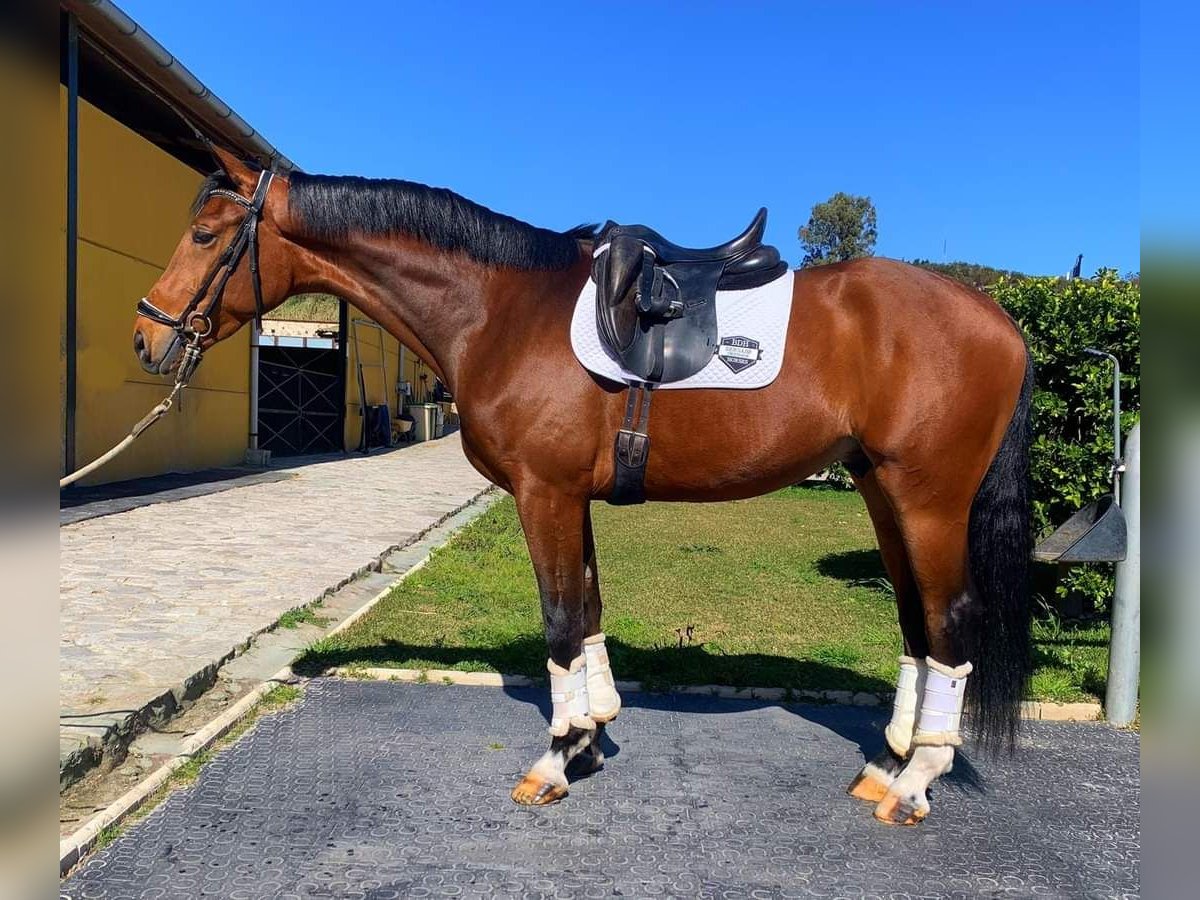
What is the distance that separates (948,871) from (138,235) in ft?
44.8

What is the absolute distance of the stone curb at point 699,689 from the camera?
3938mm

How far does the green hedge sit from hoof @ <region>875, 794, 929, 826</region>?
3.37 metres

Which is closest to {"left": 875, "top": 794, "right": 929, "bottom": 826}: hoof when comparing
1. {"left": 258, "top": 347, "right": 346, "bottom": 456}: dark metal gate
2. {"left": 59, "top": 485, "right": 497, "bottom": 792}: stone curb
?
{"left": 59, "top": 485, "right": 497, "bottom": 792}: stone curb

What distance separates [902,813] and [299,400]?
20.8 meters

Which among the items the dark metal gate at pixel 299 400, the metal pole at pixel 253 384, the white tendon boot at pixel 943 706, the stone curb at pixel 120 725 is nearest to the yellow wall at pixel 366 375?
the dark metal gate at pixel 299 400

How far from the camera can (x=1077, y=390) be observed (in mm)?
5543

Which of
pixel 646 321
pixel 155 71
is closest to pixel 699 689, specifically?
pixel 646 321

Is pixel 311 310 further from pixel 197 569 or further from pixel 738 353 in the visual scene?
pixel 738 353

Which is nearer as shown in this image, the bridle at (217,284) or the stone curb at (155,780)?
the stone curb at (155,780)

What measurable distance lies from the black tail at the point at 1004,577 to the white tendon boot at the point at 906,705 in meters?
0.19

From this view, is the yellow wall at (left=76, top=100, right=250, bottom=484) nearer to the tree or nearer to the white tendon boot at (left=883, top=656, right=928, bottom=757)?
the white tendon boot at (left=883, top=656, right=928, bottom=757)

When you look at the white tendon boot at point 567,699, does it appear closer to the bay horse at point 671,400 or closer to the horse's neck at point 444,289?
the bay horse at point 671,400

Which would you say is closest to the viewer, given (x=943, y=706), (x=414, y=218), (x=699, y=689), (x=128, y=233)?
(x=943, y=706)
